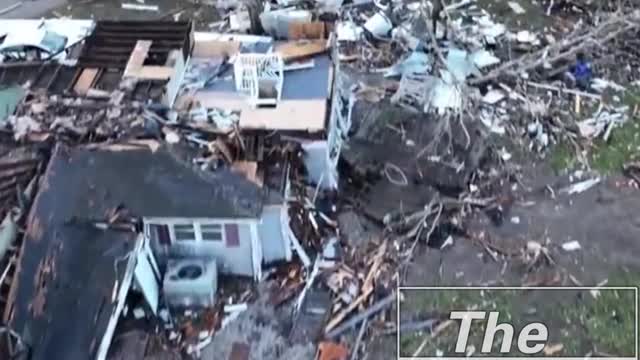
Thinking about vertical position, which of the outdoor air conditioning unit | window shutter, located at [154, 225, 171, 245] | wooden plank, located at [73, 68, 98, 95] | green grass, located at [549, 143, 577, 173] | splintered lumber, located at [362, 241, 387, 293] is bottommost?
green grass, located at [549, 143, 577, 173]

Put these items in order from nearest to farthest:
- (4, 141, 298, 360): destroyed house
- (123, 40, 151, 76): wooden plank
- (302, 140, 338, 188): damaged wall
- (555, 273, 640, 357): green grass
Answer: (4, 141, 298, 360): destroyed house
(555, 273, 640, 357): green grass
(302, 140, 338, 188): damaged wall
(123, 40, 151, 76): wooden plank

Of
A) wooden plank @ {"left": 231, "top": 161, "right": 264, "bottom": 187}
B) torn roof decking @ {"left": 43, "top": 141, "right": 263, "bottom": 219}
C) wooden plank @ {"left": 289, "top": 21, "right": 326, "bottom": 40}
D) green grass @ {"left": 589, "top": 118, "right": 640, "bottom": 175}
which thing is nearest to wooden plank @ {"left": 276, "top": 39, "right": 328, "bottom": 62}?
wooden plank @ {"left": 289, "top": 21, "right": 326, "bottom": 40}

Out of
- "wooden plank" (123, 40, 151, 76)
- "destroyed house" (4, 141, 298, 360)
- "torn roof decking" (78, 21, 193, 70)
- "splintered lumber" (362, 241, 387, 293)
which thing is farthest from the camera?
"torn roof decking" (78, 21, 193, 70)

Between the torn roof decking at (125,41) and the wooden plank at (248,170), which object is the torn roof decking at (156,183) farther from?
the torn roof decking at (125,41)

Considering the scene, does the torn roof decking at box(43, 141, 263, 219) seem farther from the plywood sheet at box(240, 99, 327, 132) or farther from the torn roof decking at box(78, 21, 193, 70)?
the torn roof decking at box(78, 21, 193, 70)

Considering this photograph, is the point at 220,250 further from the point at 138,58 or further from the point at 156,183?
the point at 138,58

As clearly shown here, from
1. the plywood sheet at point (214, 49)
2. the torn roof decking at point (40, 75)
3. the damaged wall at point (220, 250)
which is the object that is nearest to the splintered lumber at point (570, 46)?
the plywood sheet at point (214, 49)

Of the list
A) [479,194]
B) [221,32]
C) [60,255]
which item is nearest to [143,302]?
[60,255]
